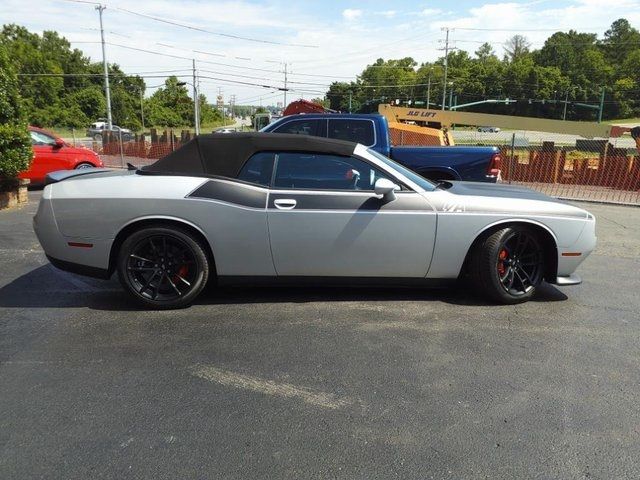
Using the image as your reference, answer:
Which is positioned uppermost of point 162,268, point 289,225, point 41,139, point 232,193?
point 41,139

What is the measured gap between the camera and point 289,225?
420cm

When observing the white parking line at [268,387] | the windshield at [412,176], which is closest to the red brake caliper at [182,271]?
the white parking line at [268,387]

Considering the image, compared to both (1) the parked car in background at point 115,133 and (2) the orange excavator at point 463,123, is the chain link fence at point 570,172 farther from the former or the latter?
(1) the parked car in background at point 115,133

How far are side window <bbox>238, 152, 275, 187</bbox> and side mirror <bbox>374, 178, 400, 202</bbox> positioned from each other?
92 cm

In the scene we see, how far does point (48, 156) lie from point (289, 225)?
9.64 metres

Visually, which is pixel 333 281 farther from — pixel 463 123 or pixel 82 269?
pixel 463 123

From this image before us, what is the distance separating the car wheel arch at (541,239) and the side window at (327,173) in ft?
3.21

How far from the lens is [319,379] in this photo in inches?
126

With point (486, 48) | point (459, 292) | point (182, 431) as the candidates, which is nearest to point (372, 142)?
point (459, 292)

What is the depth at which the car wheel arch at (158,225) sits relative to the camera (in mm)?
4203

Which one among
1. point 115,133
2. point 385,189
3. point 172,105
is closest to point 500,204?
point 385,189

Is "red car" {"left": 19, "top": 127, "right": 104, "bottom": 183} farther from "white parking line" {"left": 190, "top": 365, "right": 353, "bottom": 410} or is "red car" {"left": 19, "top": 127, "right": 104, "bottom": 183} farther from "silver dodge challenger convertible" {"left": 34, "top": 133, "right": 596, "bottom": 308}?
"white parking line" {"left": 190, "top": 365, "right": 353, "bottom": 410}

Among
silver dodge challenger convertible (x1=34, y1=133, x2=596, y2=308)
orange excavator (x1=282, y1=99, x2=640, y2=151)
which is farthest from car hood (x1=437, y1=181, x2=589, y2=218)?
orange excavator (x1=282, y1=99, x2=640, y2=151)

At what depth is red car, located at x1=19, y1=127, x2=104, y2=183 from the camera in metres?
11.5
